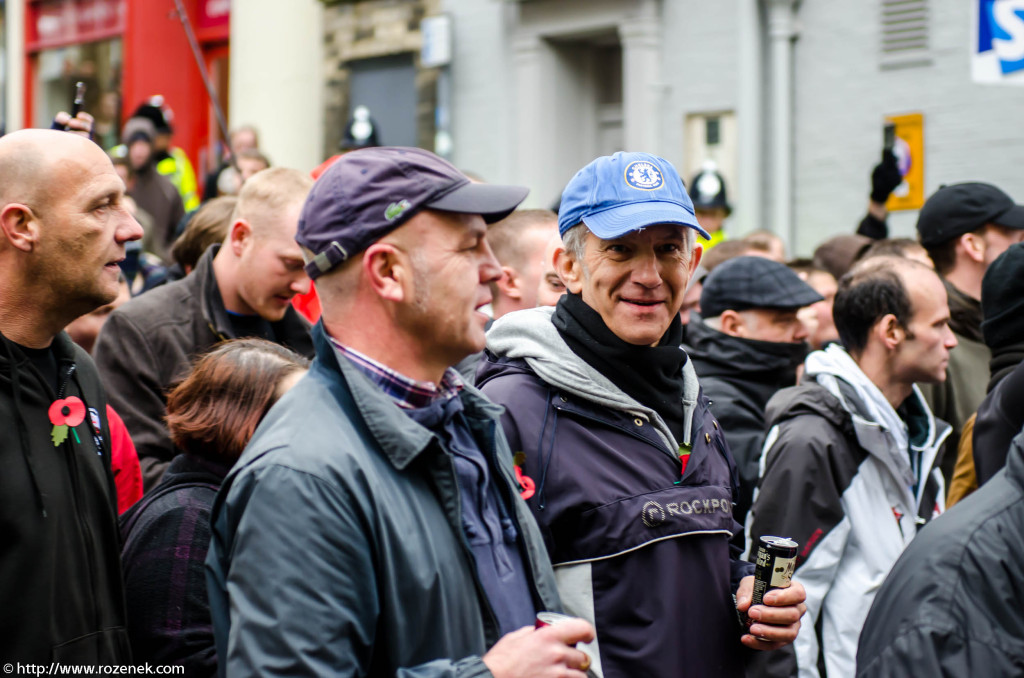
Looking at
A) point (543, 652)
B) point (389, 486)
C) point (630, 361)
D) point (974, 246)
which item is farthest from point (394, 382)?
point (974, 246)

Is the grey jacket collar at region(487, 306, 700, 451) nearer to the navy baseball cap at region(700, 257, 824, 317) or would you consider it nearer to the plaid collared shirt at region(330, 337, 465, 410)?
the plaid collared shirt at region(330, 337, 465, 410)

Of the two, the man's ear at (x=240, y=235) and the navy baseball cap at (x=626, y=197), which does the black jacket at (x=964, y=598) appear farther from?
the man's ear at (x=240, y=235)

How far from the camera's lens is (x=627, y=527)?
113 inches

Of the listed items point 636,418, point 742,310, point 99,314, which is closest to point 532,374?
point 636,418

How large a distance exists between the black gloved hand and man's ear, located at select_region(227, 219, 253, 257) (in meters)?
5.15

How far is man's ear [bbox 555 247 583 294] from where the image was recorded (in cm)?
328

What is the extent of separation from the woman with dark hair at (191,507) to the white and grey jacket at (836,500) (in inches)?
64.4

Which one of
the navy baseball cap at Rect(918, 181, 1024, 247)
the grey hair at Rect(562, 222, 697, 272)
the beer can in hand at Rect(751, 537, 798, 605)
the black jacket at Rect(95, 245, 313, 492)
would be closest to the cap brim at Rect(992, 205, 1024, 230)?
the navy baseball cap at Rect(918, 181, 1024, 247)

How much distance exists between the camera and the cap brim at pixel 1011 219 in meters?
5.73

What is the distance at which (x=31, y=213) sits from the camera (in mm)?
3047

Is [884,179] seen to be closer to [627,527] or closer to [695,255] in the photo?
[695,255]

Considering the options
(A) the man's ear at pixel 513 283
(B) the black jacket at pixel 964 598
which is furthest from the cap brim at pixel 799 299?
(B) the black jacket at pixel 964 598

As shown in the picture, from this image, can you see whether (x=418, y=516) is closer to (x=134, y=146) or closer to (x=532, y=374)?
(x=532, y=374)

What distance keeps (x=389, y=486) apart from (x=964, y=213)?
4424mm
